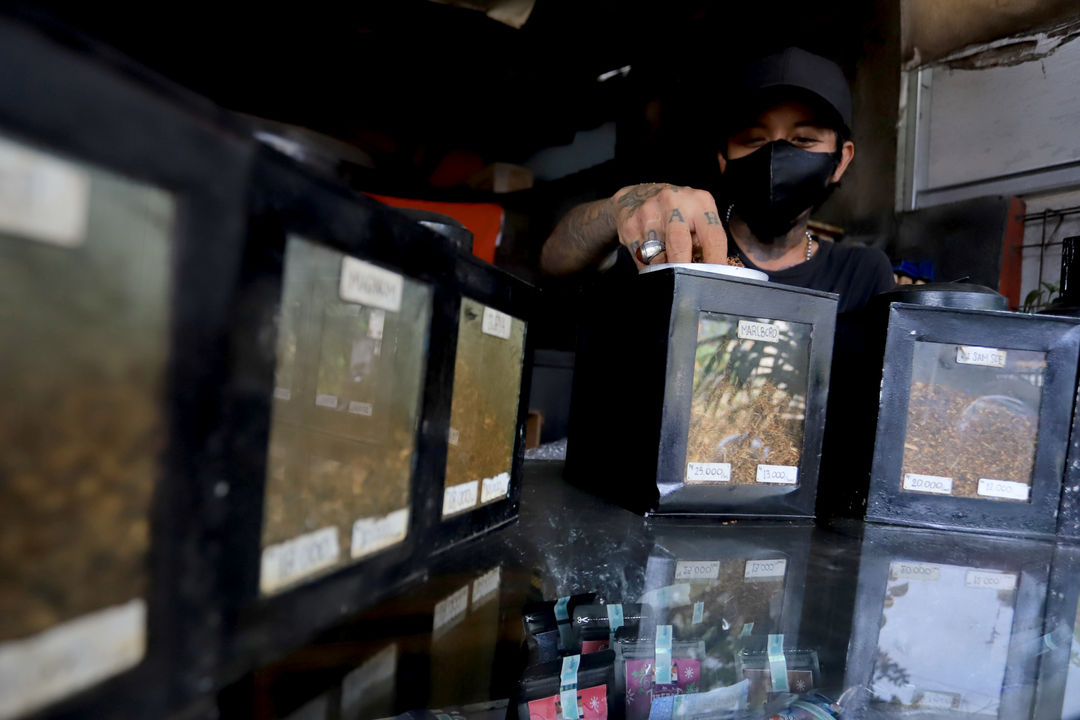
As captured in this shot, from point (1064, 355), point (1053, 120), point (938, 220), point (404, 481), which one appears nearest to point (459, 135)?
point (938, 220)

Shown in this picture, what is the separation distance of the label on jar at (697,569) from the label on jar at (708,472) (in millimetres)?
152

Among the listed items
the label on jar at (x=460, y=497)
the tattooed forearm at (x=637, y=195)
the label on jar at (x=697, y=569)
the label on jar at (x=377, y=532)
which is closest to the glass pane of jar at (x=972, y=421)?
the label on jar at (x=697, y=569)

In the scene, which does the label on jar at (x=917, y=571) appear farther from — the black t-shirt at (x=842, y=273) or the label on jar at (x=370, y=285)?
the black t-shirt at (x=842, y=273)

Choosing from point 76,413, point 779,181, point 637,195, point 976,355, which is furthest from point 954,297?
point 76,413

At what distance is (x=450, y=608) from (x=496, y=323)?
0.27m

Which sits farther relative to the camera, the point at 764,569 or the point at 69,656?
the point at 764,569

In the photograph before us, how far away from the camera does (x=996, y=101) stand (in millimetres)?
2498

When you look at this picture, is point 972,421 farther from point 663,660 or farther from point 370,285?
point 370,285

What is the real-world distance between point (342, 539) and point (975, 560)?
0.84m

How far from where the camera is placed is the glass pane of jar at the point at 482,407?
534mm

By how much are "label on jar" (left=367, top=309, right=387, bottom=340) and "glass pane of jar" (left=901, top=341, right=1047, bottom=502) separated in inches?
32.9

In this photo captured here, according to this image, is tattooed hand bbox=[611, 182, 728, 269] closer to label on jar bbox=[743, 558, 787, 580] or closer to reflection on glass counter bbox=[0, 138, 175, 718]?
label on jar bbox=[743, 558, 787, 580]

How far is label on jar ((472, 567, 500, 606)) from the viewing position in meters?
0.58

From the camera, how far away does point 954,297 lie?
0.89 m
